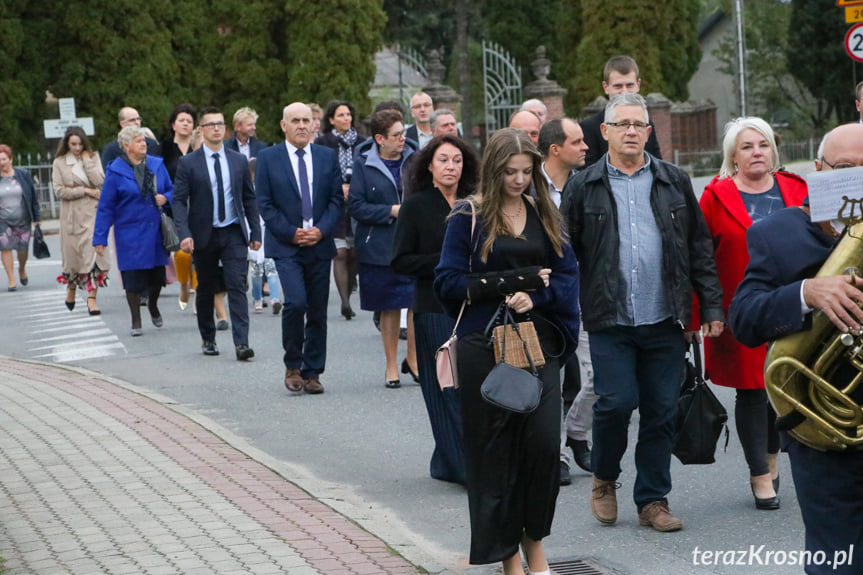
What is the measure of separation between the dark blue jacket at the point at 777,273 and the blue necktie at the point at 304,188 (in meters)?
6.62

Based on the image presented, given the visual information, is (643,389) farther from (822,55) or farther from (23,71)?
(822,55)

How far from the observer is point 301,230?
417 inches

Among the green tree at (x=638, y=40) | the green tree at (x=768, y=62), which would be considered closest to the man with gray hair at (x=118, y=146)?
the green tree at (x=638, y=40)

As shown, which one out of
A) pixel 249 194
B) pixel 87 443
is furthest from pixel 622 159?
pixel 249 194

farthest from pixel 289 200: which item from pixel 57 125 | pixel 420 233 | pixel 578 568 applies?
pixel 57 125

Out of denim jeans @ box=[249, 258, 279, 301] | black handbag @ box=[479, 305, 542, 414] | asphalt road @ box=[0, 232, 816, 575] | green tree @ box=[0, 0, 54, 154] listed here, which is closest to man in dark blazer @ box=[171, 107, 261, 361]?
asphalt road @ box=[0, 232, 816, 575]

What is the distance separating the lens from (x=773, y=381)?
429 cm

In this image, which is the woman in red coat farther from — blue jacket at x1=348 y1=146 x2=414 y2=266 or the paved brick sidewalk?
blue jacket at x1=348 y1=146 x2=414 y2=266

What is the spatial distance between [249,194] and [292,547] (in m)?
6.95

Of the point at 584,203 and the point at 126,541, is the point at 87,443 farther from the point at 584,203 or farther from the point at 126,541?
the point at 584,203

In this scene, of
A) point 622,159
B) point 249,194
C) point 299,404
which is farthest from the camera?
point 249,194

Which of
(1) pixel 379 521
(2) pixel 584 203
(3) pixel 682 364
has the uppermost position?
(2) pixel 584 203

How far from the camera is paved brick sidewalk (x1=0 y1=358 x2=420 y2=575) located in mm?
6117

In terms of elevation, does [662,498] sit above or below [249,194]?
below
